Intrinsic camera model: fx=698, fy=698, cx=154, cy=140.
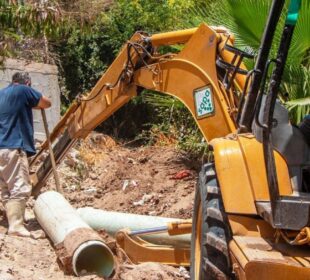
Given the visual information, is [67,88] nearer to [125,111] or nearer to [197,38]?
[125,111]

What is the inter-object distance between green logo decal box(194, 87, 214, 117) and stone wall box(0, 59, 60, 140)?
697 centimetres

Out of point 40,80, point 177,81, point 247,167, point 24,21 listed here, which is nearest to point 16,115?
point 24,21

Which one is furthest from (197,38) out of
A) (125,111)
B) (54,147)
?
(125,111)

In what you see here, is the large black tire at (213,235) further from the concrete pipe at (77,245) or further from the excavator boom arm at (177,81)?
the concrete pipe at (77,245)

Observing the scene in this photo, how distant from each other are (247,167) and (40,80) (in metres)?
8.86

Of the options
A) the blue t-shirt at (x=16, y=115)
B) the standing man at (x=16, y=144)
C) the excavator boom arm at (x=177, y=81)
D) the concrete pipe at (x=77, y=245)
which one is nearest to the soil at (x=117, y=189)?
the concrete pipe at (x=77, y=245)

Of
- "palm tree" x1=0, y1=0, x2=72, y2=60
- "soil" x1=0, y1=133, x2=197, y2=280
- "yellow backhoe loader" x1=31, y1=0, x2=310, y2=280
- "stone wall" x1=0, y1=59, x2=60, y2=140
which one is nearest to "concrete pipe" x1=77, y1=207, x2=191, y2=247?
"soil" x1=0, y1=133, x2=197, y2=280

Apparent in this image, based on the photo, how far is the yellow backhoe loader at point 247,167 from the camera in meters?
4.20

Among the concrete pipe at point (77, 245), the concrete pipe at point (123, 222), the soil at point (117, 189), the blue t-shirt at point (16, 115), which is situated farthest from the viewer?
the blue t-shirt at point (16, 115)

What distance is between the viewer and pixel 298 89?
8.64 meters

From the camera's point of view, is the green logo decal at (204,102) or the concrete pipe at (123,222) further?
the concrete pipe at (123,222)

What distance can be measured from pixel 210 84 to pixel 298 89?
3108 mm

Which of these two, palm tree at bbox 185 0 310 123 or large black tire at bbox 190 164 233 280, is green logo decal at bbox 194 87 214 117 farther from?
palm tree at bbox 185 0 310 123

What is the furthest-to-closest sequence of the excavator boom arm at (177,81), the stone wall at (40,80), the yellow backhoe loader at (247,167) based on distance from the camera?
A: the stone wall at (40,80)
the excavator boom arm at (177,81)
the yellow backhoe loader at (247,167)
